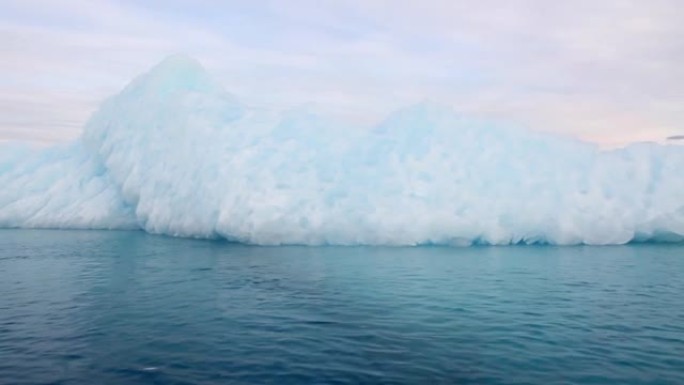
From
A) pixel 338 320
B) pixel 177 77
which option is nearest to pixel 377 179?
pixel 177 77

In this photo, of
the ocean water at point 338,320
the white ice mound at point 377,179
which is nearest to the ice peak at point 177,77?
the white ice mound at point 377,179

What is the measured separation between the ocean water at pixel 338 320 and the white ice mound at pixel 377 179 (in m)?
5.72

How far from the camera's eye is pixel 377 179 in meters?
34.4

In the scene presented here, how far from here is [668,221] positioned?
1359 inches

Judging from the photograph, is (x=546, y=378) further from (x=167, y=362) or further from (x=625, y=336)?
(x=167, y=362)

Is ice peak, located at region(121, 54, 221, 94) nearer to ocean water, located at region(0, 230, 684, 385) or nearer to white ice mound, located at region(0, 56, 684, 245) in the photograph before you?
white ice mound, located at region(0, 56, 684, 245)

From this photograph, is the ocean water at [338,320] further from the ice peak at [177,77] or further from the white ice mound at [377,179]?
the ice peak at [177,77]

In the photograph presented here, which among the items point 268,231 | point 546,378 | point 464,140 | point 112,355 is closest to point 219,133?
point 268,231

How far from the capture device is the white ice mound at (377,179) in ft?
108

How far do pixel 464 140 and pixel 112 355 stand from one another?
2847cm

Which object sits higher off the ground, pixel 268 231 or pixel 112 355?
pixel 268 231

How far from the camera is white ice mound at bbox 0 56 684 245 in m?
32.9

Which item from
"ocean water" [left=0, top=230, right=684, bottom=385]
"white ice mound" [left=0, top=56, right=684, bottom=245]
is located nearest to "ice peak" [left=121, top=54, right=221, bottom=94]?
"white ice mound" [left=0, top=56, right=684, bottom=245]

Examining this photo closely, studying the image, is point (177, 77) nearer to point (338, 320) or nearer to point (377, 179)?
point (377, 179)
